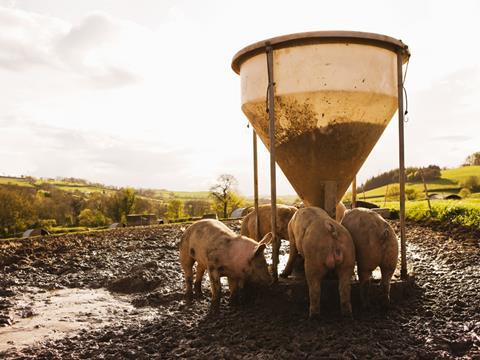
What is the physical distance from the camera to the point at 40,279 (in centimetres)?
1079

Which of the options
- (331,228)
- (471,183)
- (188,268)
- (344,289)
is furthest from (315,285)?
(471,183)

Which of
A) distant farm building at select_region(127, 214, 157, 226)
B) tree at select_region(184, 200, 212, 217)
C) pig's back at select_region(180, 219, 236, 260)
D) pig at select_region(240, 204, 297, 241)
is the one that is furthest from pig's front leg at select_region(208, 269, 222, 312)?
tree at select_region(184, 200, 212, 217)

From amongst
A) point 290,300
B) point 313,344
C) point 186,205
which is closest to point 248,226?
point 290,300

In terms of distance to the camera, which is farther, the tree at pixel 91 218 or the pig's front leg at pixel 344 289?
the tree at pixel 91 218

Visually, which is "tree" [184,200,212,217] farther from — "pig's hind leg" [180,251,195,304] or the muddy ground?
"pig's hind leg" [180,251,195,304]

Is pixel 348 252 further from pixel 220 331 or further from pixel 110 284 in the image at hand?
pixel 110 284

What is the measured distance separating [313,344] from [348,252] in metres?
1.48

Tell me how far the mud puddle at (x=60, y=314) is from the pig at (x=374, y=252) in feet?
11.1

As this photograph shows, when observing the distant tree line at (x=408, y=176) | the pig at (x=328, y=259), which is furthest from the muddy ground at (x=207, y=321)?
the distant tree line at (x=408, y=176)

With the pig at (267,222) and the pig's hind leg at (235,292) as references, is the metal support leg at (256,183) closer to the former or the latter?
the pig at (267,222)

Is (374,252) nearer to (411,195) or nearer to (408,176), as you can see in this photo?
(411,195)

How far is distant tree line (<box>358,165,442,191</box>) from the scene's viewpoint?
55003mm

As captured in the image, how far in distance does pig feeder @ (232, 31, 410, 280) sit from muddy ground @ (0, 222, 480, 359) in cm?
119

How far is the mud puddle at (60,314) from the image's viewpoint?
6.53m
